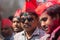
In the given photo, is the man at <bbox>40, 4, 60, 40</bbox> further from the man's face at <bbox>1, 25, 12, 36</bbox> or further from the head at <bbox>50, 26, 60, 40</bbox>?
the man's face at <bbox>1, 25, 12, 36</bbox>

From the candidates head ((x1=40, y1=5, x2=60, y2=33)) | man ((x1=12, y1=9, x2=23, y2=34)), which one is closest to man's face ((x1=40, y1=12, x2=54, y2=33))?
head ((x1=40, y1=5, x2=60, y2=33))

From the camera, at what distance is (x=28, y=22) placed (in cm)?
138

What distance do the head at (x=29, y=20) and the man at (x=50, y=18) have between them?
0.17 feet

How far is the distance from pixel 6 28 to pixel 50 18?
0.35 metres

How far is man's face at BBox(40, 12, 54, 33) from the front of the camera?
129 centimetres

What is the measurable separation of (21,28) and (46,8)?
231 mm

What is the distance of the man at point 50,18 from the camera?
4.18ft

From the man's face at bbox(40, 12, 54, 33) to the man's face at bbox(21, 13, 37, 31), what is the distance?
59mm

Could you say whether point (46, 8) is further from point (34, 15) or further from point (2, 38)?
point (2, 38)

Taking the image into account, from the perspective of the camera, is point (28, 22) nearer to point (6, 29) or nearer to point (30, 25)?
point (30, 25)

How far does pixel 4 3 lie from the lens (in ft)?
4.80

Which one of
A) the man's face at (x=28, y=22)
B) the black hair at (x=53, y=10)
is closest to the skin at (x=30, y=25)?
the man's face at (x=28, y=22)

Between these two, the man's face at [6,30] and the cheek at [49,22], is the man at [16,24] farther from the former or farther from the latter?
the cheek at [49,22]

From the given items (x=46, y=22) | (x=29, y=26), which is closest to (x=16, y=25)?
(x=29, y=26)
